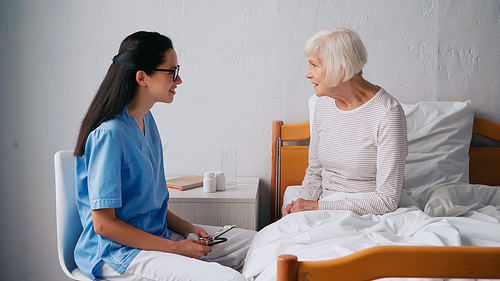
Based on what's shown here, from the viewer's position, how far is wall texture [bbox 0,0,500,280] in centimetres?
198

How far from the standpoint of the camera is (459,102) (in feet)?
6.22

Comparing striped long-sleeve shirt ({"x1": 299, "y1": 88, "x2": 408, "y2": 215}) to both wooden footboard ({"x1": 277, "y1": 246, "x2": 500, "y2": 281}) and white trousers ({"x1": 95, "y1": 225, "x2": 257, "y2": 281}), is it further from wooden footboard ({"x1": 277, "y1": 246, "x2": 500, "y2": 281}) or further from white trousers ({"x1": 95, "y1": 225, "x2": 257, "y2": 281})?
wooden footboard ({"x1": 277, "y1": 246, "x2": 500, "y2": 281})

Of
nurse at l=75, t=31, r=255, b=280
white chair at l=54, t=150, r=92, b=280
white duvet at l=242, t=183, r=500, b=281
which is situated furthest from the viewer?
white chair at l=54, t=150, r=92, b=280

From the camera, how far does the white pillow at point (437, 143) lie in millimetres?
1771

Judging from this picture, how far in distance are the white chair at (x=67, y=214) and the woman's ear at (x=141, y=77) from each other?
374 millimetres

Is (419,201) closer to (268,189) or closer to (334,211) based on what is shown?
(334,211)

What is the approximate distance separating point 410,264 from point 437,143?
1.32 meters

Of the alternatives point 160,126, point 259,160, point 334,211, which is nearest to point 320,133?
point 334,211

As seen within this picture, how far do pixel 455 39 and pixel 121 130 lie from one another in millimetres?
1794

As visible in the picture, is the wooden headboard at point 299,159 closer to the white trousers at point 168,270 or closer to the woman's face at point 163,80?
the woman's face at point 163,80

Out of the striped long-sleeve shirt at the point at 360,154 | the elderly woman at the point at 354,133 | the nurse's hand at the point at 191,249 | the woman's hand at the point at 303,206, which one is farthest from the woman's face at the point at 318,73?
the nurse's hand at the point at 191,249

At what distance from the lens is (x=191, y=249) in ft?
3.91

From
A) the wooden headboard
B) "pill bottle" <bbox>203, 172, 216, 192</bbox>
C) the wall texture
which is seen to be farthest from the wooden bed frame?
the wall texture

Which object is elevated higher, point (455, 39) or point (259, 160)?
point (455, 39)
